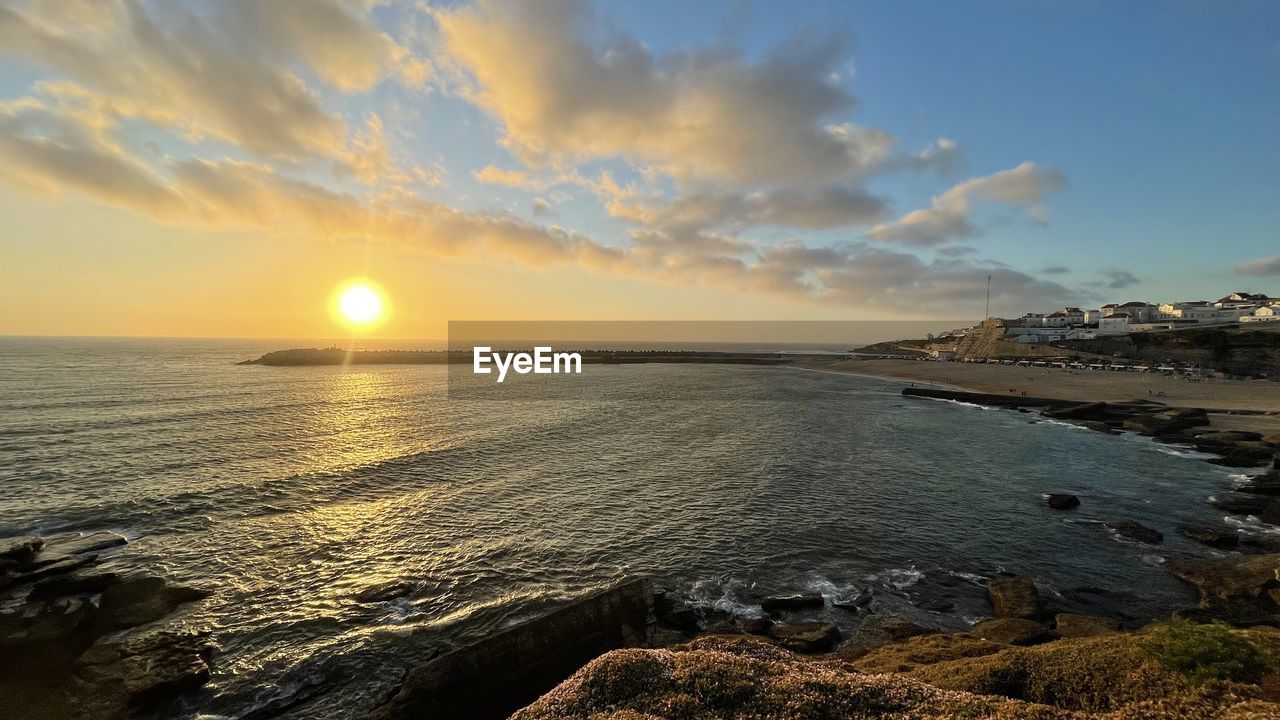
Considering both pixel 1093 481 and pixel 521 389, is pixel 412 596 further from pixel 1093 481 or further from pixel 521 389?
pixel 521 389

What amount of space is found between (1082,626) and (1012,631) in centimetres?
257


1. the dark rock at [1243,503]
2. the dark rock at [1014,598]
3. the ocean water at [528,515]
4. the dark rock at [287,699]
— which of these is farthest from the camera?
the dark rock at [1243,503]

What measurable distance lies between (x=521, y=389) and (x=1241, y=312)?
21265 cm

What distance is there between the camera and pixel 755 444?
49375 millimetres

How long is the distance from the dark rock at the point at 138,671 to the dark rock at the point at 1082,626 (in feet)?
93.1

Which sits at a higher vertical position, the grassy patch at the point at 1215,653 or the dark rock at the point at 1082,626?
the grassy patch at the point at 1215,653

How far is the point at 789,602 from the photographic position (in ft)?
64.7

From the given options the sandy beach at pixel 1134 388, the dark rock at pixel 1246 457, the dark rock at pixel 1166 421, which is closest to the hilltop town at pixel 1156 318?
the sandy beach at pixel 1134 388

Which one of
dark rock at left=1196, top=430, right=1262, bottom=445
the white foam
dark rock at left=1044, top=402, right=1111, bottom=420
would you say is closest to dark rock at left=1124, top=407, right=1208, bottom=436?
dark rock at left=1044, top=402, right=1111, bottom=420

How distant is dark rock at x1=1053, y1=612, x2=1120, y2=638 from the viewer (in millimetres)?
16453

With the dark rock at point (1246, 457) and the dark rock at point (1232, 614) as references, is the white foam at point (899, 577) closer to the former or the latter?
the dark rock at point (1232, 614)

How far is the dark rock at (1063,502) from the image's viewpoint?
30.4 metres

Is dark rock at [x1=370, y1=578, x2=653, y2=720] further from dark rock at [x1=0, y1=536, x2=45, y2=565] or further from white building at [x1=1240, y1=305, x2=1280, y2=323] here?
white building at [x1=1240, y1=305, x2=1280, y2=323]

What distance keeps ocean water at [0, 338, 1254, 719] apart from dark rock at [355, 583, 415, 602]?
48cm
